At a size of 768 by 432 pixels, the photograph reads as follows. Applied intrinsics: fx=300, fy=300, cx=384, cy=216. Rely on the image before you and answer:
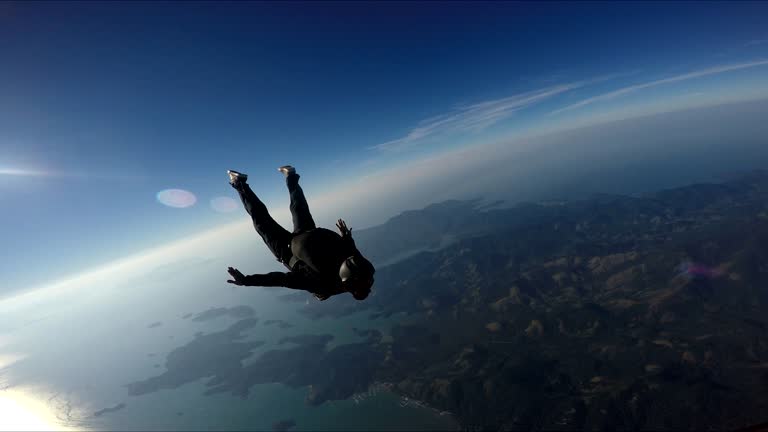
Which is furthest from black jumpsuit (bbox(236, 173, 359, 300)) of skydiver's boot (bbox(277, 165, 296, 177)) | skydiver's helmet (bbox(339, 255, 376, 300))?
skydiver's boot (bbox(277, 165, 296, 177))

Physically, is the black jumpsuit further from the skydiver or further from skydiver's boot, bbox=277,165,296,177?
skydiver's boot, bbox=277,165,296,177

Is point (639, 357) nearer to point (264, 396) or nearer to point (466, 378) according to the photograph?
point (466, 378)

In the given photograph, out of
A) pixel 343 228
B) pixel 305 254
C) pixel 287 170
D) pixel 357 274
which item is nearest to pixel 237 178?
pixel 287 170

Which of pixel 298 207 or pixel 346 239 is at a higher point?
pixel 298 207

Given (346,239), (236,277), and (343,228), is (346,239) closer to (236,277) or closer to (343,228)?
(343,228)

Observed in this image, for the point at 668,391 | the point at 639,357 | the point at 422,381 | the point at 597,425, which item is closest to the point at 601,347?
the point at 639,357

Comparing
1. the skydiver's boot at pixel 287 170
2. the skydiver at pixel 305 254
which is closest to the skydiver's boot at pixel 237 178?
the skydiver at pixel 305 254

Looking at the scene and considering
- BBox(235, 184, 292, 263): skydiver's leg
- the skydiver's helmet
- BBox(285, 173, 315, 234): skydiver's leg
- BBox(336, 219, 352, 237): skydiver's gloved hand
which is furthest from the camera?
BBox(285, 173, 315, 234): skydiver's leg

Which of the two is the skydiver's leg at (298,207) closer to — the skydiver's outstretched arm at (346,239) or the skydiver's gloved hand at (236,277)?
the skydiver's outstretched arm at (346,239)
